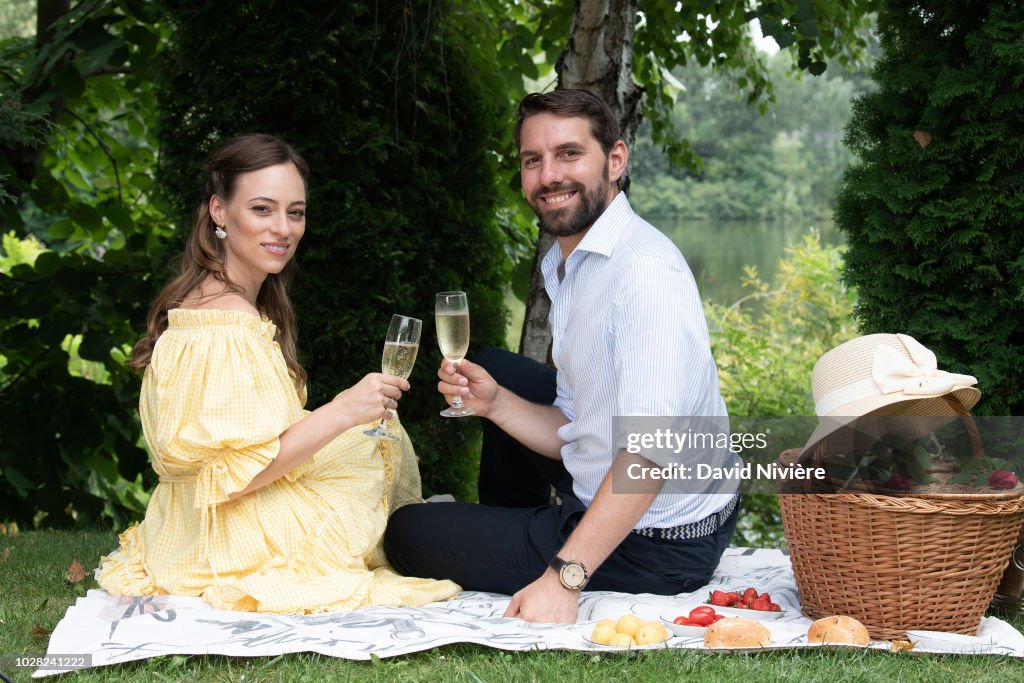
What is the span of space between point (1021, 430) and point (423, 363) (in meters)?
2.36

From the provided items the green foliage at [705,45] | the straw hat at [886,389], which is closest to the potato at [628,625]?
the straw hat at [886,389]

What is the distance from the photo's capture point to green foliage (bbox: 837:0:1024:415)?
3311mm

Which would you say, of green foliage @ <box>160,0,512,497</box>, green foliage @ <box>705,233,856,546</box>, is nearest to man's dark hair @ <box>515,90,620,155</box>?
green foliage @ <box>160,0,512,497</box>

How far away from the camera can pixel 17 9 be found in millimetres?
19281

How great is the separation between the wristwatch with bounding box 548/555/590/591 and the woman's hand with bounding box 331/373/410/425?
64cm

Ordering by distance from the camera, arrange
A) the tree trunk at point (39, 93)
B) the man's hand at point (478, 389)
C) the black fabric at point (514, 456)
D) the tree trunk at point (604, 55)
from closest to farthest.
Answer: the man's hand at point (478, 389), the black fabric at point (514, 456), the tree trunk at point (604, 55), the tree trunk at point (39, 93)

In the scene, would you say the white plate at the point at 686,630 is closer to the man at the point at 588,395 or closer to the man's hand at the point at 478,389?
the man at the point at 588,395

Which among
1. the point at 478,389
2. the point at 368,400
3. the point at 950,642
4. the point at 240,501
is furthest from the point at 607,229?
the point at 950,642

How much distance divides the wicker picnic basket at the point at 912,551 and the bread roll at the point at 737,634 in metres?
0.34

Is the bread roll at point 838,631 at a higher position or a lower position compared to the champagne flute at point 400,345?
lower

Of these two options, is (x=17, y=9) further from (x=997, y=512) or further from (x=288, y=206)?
(x=997, y=512)

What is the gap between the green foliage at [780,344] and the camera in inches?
247

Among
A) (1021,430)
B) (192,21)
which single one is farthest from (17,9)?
(1021,430)

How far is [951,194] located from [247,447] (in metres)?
2.42
